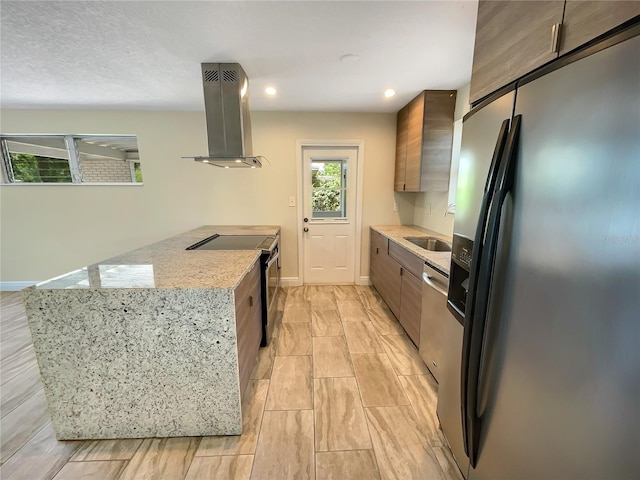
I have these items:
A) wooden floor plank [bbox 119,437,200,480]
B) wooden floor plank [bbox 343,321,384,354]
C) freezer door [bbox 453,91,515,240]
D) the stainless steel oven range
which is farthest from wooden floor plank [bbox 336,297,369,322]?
freezer door [bbox 453,91,515,240]

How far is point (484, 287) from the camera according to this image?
0.90 meters

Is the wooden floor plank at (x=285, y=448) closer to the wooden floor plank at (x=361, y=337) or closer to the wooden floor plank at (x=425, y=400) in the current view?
the wooden floor plank at (x=425, y=400)

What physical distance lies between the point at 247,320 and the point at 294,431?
72 cm

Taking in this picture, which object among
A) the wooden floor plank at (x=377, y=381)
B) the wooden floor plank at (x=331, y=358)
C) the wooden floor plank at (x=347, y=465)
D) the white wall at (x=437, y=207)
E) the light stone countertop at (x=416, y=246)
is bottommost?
the wooden floor plank at (x=347, y=465)

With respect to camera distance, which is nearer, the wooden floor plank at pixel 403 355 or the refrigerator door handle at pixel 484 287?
the refrigerator door handle at pixel 484 287

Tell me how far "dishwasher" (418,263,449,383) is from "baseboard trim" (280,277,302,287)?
2.15 m

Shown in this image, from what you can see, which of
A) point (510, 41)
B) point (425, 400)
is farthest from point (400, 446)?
point (510, 41)

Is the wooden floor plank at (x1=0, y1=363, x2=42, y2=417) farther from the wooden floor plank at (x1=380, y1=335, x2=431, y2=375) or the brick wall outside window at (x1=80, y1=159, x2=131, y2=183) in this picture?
the wooden floor plank at (x1=380, y1=335, x2=431, y2=375)

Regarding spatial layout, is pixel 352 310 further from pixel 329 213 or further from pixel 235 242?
pixel 235 242

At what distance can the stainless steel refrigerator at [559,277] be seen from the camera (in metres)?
0.54

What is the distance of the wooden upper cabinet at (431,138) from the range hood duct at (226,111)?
1.83m

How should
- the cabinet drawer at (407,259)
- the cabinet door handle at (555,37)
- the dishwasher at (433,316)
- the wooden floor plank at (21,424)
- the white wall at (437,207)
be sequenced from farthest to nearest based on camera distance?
the white wall at (437,207) < the cabinet drawer at (407,259) < the dishwasher at (433,316) < the wooden floor plank at (21,424) < the cabinet door handle at (555,37)

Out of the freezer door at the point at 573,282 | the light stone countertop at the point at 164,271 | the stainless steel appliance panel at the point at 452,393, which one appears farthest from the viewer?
the light stone countertop at the point at 164,271

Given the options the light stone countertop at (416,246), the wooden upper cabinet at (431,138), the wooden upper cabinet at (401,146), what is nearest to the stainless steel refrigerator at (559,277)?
the light stone countertop at (416,246)
